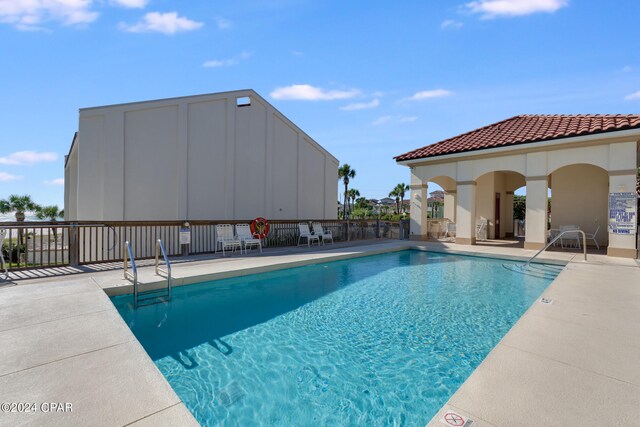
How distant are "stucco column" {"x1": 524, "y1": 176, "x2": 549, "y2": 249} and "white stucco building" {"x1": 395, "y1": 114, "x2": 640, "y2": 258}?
0.03 m

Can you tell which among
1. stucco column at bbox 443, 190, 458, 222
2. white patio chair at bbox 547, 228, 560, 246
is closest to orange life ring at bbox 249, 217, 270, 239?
stucco column at bbox 443, 190, 458, 222

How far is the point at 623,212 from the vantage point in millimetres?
9203

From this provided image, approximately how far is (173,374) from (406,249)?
10.2 metres

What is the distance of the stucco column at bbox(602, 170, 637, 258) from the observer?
29.8 ft

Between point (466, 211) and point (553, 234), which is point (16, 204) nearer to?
point (466, 211)

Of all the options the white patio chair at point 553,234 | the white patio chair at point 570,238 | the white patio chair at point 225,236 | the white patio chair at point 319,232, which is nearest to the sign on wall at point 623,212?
the white patio chair at point 570,238

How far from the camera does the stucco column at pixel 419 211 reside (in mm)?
14031

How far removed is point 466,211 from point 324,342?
10.5 meters

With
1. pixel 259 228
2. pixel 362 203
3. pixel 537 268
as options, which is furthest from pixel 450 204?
pixel 362 203

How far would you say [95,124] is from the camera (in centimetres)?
1107

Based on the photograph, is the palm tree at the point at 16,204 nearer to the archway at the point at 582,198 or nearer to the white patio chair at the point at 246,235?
the white patio chair at the point at 246,235

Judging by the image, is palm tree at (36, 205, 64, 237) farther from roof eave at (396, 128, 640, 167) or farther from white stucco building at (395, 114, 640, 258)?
white stucco building at (395, 114, 640, 258)

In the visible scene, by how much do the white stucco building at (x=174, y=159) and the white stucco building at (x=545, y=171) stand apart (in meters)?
7.04

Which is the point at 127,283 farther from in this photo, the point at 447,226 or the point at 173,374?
the point at 447,226
